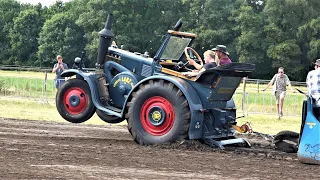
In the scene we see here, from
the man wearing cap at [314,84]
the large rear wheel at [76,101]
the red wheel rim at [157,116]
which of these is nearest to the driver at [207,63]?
the red wheel rim at [157,116]

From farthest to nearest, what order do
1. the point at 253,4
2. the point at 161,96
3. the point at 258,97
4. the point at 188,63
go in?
the point at 253,4 → the point at 258,97 → the point at 188,63 → the point at 161,96

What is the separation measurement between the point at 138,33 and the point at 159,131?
57.0m

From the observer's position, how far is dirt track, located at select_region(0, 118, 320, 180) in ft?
24.3

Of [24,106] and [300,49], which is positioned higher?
[300,49]

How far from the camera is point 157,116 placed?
34.1 ft

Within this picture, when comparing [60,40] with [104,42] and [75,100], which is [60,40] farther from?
[75,100]

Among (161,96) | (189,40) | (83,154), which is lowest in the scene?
(83,154)

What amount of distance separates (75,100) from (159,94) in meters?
2.23

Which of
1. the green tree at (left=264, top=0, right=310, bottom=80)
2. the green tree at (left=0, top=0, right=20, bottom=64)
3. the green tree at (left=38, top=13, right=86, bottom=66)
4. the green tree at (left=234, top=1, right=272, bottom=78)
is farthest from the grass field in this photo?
the green tree at (left=0, top=0, right=20, bottom=64)

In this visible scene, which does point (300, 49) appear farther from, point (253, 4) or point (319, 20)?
point (253, 4)

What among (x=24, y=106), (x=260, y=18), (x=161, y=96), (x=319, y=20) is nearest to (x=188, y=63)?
(x=161, y=96)

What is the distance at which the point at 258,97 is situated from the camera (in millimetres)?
21797

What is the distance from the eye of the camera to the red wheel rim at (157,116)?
10289 mm

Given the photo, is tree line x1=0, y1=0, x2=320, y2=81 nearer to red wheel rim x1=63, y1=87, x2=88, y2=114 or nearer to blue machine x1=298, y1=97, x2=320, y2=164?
red wheel rim x1=63, y1=87, x2=88, y2=114
